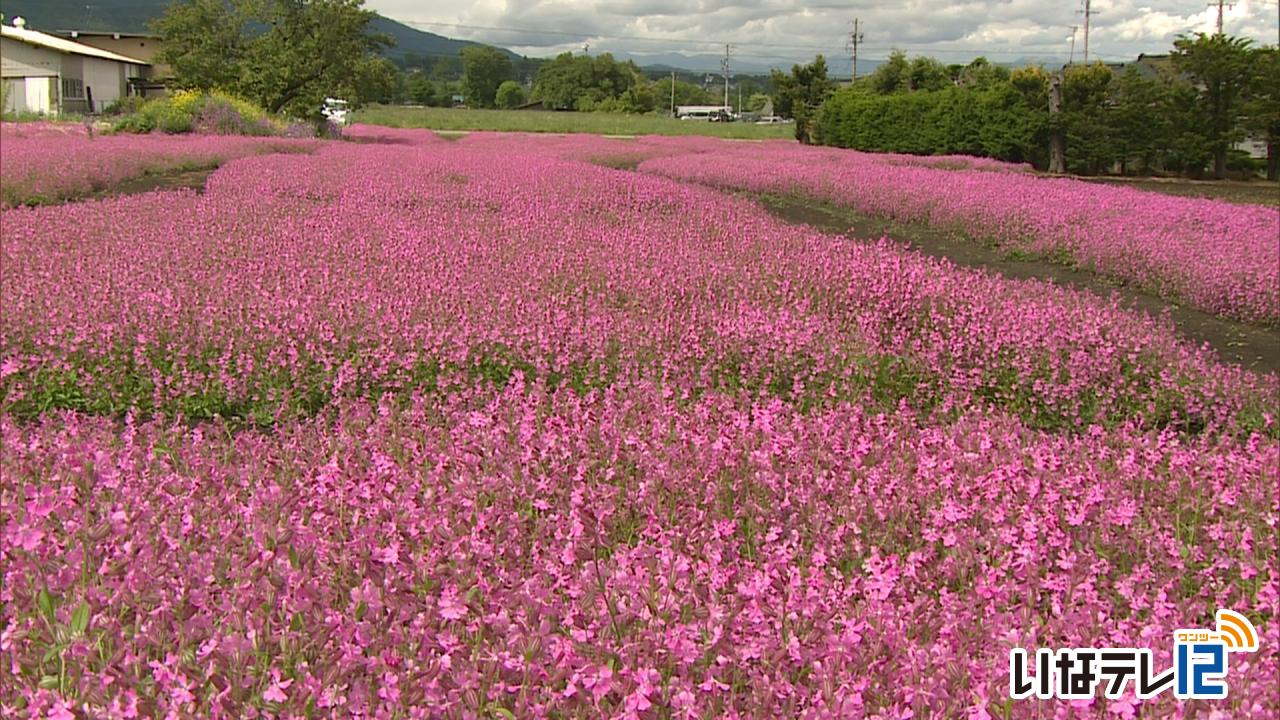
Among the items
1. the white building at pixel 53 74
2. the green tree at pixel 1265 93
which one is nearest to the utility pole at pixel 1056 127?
the green tree at pixel 1265 93

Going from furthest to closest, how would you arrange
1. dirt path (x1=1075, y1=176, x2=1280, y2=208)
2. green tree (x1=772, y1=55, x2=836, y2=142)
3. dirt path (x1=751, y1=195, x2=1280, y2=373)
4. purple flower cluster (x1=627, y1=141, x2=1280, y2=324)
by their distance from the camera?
green tree (x1=772, y1=55, x2=836, y2=142), dirt path (x1=1075, y1=176, x2=1280, y2=208), purple flower cluster (x1=627, y1=141, x2=1280, y2=324), dirt path (x1=751, y1=195, x2=1280, y2=373)

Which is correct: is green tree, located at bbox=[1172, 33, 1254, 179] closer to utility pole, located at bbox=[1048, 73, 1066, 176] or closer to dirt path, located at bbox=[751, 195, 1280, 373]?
utility pole, located at bbox=[1048, 73, 1066, 176]

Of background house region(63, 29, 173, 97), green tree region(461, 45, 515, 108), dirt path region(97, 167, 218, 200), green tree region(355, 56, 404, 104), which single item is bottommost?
dirt path region(97, 167, 218, 200)

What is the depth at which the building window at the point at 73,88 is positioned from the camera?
53219 mm

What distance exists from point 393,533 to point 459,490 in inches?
10.2

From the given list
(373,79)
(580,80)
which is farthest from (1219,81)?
(580,80)

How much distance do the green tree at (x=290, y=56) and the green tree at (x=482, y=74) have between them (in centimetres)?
11629

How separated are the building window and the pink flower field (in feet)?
178

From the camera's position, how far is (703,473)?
3.23 meters

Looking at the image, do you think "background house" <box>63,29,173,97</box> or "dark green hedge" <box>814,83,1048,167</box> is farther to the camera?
"background house" <box>63,29,173,97</box>

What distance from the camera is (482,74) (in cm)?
15725

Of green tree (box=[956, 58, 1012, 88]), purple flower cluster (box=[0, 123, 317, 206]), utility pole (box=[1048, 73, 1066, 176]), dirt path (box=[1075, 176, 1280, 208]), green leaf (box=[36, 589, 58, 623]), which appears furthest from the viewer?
green tree (box=[956, 58, 1012, 88])

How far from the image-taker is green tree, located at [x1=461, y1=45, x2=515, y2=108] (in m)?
155

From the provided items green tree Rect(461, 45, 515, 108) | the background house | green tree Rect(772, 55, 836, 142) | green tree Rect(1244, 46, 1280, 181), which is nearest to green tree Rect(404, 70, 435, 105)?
green tree Rect(461, 45, 515, 108)
